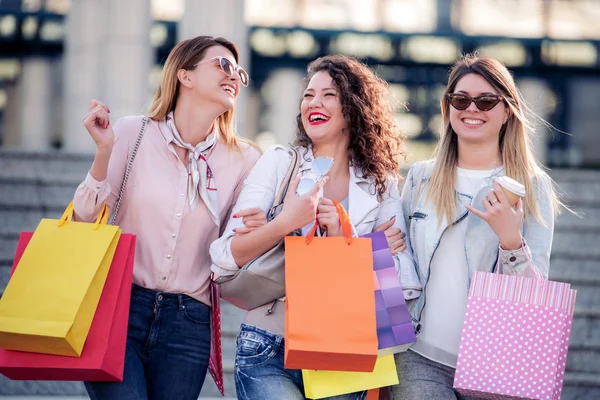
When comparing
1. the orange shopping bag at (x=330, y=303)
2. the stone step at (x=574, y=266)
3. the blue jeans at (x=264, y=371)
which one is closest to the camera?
the orange shopping bag at (x=330, y=303)

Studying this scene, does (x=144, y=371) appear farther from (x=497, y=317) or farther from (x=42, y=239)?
(x=497, y=317)

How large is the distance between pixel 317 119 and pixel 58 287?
123 cm

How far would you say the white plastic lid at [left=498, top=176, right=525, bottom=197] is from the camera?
3.50 m

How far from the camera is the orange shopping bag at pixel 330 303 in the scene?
3.34 metres

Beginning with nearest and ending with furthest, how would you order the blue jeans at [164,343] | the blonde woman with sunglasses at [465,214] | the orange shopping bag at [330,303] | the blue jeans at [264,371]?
the orange shopping bag at [330,303]
the blue jeans at [264,371]
the blonde woman with sunglasses at [465,214]
the blue jeans at [164,343]

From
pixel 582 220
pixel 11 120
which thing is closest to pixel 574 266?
pixel 582 220

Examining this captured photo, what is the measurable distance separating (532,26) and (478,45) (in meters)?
0.90

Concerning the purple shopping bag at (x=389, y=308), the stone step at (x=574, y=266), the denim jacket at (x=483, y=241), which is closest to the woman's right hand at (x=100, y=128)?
the purple shopping bag at (x=389, y=308)

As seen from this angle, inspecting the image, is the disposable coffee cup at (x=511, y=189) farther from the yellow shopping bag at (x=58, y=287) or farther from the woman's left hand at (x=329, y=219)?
the yellow shopping bag at (x=58, y=287)

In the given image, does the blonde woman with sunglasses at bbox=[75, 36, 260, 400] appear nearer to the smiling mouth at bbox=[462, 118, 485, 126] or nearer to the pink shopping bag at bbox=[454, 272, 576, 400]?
the smiling mouth at bbox=[462, 118, 485, 126]

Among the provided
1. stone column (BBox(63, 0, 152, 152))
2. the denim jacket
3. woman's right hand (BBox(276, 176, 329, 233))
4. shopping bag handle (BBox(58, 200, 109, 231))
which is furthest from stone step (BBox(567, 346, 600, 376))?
stone column (BBox(63, 0, 152, 152))

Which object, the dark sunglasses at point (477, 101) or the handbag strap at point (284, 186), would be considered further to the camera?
the dark sunglasses at point (477, 101)

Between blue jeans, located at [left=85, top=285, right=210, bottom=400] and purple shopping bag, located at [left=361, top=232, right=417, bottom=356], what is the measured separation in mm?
780

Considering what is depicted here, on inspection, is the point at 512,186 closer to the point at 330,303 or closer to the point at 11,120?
the point at 330,303
